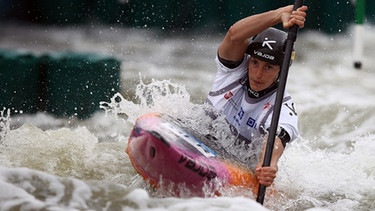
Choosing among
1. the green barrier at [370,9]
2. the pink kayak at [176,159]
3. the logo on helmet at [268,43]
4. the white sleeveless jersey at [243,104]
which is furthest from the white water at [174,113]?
the logo on helmet at [268,43]

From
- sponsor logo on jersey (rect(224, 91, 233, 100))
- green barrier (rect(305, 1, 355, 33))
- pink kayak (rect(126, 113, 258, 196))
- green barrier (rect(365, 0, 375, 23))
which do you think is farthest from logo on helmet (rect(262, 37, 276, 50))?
green barrier (rect(365, 0, 375, 23))

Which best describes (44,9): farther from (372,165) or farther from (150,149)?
(150,149)

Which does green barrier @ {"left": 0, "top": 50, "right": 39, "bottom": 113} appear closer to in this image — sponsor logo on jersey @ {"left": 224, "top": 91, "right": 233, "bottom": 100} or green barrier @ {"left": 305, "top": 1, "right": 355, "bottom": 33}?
sponsor logo on jersey @ {"left": 224, "top": 91, "right": 233, "bottom": 100}

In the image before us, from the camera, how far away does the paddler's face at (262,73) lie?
4328mm

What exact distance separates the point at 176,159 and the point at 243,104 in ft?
2.99

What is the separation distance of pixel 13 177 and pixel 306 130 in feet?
14.8

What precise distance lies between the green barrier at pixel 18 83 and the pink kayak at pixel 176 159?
314cm

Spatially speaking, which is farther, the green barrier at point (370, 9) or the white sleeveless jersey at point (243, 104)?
the green barrier at point (370, 9)

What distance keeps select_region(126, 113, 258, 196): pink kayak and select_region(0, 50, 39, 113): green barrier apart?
314cm

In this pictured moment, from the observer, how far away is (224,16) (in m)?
9.16

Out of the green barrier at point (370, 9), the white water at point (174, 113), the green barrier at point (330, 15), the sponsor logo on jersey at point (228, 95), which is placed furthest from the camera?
the green barrier at point (370, 9)

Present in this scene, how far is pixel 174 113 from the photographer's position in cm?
458

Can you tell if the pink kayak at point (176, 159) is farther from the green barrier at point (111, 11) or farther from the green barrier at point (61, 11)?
the green barrier at point (111, 11)

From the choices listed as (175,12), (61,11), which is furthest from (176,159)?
(175,12)
